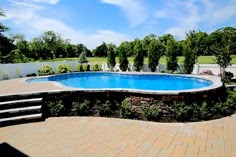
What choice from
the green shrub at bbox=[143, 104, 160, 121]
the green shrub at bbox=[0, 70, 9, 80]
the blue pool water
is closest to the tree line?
the blue pool water

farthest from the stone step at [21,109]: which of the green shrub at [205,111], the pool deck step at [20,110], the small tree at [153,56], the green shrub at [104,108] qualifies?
the small tree at [153,56]

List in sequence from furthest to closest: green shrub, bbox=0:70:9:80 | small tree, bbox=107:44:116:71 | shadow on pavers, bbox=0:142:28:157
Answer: small tree, bbox=107:44:116:71 < green shrub, bbox=0:70:9:80 < shadow on pavers, bbox=0:142:28:157

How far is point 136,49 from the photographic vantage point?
832 inches

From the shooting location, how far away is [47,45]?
49.8 meters

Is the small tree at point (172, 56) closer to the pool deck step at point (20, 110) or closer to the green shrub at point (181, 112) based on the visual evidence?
the green shrub at point (181, 112)

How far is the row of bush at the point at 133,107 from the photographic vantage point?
7.11 m

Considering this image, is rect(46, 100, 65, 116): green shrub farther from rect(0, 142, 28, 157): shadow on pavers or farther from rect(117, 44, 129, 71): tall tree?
rect(117, 44, 129, 71): tall tree

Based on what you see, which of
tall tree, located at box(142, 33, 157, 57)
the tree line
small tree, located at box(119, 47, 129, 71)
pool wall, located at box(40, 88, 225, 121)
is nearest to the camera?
pool wall, located at box(40, 88, 225, 121)

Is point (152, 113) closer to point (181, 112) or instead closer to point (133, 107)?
point (133, 107)

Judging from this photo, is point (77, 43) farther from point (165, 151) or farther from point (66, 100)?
point (165, 151)

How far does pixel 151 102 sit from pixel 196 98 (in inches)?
61.4

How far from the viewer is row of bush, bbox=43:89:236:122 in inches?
280

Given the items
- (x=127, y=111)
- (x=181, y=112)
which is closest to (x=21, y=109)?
(x=127, y=111)

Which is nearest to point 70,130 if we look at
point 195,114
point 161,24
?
point 195,114
